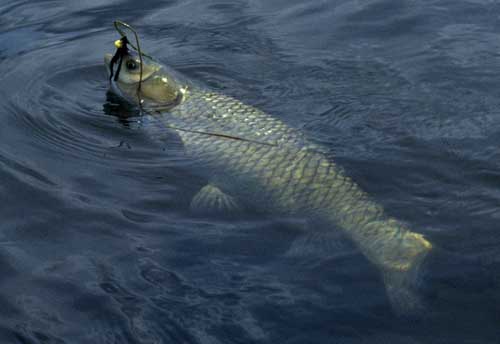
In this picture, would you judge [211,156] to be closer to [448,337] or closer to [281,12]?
[448,337]

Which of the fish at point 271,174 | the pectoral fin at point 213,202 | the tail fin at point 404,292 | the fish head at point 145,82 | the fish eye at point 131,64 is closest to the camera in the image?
the tail fin at point 404,292

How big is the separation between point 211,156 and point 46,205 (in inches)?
43.4

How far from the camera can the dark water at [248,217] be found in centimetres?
354

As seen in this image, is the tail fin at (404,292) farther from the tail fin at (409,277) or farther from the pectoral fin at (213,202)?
the pectoral fin at (213,202)

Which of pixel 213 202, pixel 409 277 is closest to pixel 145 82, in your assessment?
pixel 213 202

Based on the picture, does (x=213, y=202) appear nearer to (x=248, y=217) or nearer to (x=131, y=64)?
(x=248, y=217)

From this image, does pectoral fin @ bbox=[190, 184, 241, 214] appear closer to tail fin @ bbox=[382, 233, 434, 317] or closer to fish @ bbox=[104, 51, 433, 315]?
fish @ bbox=[104, 51, 433, 315]

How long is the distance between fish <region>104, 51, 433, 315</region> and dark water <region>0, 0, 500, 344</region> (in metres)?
0.11

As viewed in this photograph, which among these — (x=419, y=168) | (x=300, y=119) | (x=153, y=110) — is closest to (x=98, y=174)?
(x=153, y=110)

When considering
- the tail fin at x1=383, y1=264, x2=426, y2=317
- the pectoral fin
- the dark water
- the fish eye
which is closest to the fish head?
the fish eye

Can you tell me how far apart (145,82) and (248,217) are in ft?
6.41

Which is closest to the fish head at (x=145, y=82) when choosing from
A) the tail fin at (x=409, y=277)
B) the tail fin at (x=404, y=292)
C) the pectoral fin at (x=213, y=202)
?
the pectoral fin at (x=213, y=202)

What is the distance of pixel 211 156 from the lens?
16.1 ft

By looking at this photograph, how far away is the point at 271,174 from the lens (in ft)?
14.8
